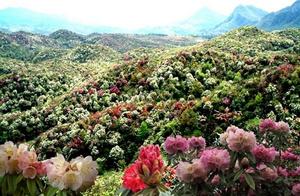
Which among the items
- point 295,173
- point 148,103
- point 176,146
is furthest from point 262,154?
point 148,103

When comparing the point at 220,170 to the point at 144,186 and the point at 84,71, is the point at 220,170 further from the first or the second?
the point at 84,71

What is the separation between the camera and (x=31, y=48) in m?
113

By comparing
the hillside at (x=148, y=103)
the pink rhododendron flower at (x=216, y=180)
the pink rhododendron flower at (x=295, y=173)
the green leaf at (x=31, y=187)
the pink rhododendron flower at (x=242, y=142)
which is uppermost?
the pink rhododendron flower at (x=242, y=142)

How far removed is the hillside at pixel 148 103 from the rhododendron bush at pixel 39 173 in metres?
14.8

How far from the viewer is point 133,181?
499cm

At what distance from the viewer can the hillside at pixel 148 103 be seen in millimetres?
20656

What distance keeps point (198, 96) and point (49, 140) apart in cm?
779

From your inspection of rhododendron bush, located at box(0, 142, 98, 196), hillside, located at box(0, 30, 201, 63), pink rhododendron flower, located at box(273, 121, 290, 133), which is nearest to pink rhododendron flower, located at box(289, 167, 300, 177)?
pink rhododendron flower, located at box(273, 121, 290, 133)

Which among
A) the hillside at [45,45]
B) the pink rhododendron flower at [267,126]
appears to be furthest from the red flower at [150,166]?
the hillside at [45,45]

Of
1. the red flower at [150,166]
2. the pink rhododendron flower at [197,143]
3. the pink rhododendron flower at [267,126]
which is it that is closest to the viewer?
the red flower at [150,166]

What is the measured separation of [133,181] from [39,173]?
0.93 metres

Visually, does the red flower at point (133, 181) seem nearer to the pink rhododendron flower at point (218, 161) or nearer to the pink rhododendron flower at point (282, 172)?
the pink rhododendron flower at point (218, 161)

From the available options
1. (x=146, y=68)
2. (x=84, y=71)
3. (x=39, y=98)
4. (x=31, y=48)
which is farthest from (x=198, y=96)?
(x=31, y=48)

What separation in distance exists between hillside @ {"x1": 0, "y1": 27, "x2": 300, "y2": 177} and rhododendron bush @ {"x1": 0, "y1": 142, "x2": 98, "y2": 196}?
14.8m
